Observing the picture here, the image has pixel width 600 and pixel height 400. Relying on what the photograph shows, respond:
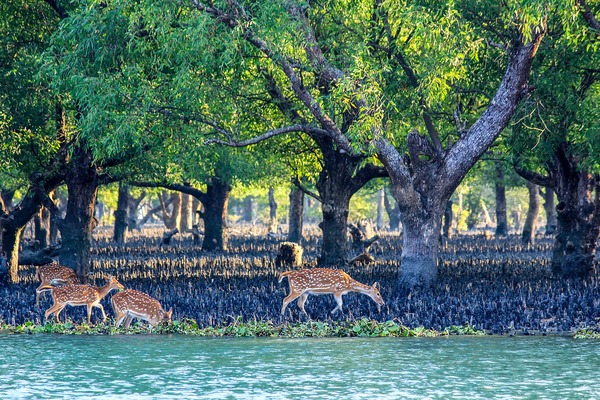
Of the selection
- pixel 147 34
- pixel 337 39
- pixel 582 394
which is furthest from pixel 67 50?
pixel 582 394

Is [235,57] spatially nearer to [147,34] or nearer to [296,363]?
[147,34]

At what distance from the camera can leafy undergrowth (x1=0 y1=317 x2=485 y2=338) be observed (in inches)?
710

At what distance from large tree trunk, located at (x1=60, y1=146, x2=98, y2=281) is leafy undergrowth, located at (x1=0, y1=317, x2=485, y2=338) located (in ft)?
25.8

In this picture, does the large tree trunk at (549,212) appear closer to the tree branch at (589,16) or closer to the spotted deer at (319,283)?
the tree branch at (589,16)

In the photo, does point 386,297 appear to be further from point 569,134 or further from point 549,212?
point 549,212

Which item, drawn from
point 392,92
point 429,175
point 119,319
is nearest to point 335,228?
point 392,92

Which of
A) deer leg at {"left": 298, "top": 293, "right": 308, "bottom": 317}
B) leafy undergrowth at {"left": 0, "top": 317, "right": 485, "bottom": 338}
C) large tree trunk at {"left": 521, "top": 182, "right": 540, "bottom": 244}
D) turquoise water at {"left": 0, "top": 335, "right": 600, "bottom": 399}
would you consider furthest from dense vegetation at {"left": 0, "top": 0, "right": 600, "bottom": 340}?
large tree trunk at {"left": 521, "top": 182, "right": 540, "bottom": 244}

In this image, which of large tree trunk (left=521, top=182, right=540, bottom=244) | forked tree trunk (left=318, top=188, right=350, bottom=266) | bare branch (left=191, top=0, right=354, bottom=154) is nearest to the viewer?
bare branch (left=191, top=0, right=354, bottom=154)

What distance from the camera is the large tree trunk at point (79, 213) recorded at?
85.5ft

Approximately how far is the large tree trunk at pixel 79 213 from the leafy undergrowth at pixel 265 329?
25.8ft

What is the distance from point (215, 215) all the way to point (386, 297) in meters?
22.1

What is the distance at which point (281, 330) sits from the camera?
18203mm

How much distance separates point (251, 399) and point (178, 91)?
11.6 m

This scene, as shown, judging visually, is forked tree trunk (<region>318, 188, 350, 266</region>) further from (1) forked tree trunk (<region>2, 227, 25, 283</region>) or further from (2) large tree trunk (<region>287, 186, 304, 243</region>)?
(2) large tree trunk (<region>287, 186, 304, 243</region>)
